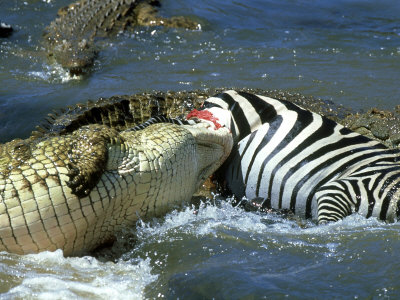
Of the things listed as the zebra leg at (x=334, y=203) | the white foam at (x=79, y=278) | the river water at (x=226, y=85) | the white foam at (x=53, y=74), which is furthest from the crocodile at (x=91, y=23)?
the white foam at (x=79, y=278)

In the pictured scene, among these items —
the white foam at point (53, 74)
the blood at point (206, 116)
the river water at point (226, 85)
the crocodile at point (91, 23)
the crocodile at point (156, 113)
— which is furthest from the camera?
the crocodile at point (91, 23)

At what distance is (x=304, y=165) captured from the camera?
188 inches

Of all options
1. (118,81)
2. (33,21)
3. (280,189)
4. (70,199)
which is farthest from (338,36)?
(70,199)

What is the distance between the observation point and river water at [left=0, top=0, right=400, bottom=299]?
350cm

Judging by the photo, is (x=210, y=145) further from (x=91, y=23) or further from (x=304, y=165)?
(x=91, y=23)

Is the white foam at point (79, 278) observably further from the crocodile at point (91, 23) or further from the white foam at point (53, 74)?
the crocodile at point (91, 23)

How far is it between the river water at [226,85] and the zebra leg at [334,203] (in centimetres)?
10

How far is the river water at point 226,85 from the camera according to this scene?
11.5 feet

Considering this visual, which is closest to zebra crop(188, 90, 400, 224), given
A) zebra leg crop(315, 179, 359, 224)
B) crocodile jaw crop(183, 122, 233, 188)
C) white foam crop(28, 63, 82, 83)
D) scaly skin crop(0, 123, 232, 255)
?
zebra leg crop(315, 179, 359, 224)

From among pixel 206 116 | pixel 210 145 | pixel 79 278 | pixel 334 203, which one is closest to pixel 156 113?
pixel 206 116

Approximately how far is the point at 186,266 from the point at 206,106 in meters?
1.85

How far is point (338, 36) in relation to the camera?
36.9 ft

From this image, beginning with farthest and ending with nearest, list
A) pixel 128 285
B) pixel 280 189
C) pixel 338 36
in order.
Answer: pixel 338 36 < pixel 280 189 < pixel 128 285

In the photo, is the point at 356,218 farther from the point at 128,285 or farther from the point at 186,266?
the point at 128,285
